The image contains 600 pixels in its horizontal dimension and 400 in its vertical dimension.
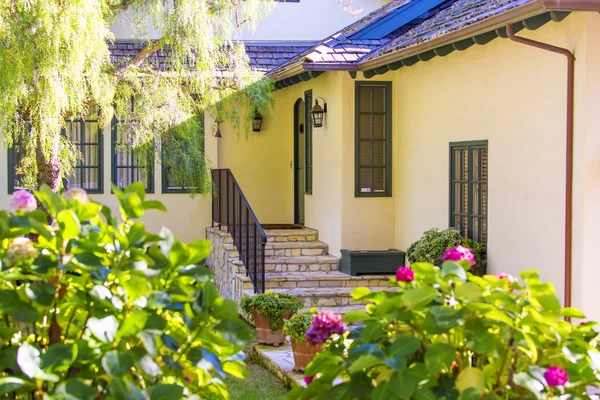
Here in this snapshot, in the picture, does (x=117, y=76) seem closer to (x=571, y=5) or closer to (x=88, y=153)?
(x=88, y=153)

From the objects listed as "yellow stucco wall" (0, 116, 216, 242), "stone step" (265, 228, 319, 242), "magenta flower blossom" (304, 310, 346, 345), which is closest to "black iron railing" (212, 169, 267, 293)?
"yellow stucco wall" (0, 116, 216, 242)

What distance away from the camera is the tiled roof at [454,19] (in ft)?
26.2

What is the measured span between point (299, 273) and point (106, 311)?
8989mm

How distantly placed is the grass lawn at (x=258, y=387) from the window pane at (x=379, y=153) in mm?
4291

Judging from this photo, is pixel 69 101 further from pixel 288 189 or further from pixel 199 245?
pixel 199 245

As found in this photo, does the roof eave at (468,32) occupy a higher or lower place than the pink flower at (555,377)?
higher

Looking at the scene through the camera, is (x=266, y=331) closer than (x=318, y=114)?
Yes

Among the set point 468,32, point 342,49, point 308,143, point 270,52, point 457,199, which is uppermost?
point 270,52

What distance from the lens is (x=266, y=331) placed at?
905 centimetres

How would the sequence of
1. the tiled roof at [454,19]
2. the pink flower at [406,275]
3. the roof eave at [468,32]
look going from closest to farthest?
the pink flower at [406,275], the roof eave at [468,32], the tiled roof at [454,19]

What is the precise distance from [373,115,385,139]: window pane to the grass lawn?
176 inches

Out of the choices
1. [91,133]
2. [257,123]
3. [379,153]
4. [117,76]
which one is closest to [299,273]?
[379,153]

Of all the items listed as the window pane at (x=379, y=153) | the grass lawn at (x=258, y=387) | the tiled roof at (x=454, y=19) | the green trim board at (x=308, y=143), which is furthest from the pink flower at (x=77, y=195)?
the green trim board at (x=308, y=143)

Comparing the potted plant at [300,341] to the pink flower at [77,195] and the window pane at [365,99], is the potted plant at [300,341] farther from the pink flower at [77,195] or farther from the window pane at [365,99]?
the pink flower at [77,195]
